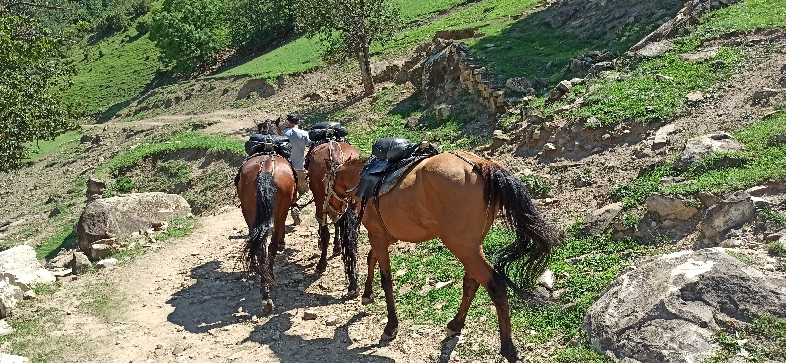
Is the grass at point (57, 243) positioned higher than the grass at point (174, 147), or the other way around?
the grass at point (174, 147)

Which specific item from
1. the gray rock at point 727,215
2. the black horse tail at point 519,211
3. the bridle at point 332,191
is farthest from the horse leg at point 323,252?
the gray rock at point 727,215

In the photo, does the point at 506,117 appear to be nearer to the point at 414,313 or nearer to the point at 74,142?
the point at 414,313

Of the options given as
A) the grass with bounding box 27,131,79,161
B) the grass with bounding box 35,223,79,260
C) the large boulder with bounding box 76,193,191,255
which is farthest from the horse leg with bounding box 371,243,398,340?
the grass with bounding box 27,131,79,161

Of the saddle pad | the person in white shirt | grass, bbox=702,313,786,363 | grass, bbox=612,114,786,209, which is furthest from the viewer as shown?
the person in white shirt

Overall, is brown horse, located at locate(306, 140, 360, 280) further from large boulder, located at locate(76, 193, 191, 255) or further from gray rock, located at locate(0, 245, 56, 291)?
large boulder, located at locate(76, 193, 191, 255)

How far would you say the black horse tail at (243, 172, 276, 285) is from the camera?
9.28m

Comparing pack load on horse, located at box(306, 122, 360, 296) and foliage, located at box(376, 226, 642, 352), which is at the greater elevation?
pack load on horse, located at box(306, 122, 360, 296)

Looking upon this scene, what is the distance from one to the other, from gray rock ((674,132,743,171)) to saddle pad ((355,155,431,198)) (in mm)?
4186

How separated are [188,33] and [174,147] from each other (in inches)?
959

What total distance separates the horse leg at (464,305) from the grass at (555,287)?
0.31 meters

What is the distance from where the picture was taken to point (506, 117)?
15.2 metres

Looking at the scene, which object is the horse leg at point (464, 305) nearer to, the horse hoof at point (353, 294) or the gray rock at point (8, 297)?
the horse hoof at point (353, 294)

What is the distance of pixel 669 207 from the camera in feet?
27.1

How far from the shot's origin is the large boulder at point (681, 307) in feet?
18.7
